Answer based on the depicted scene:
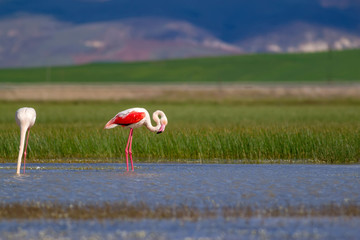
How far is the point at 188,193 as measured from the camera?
42.2ft

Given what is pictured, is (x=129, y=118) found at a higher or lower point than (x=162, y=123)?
higher

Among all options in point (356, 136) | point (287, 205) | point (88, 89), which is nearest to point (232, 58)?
point (88, 89)

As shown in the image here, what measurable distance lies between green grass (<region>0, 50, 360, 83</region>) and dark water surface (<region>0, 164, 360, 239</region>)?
107 metres

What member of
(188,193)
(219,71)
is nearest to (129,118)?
(188,193)

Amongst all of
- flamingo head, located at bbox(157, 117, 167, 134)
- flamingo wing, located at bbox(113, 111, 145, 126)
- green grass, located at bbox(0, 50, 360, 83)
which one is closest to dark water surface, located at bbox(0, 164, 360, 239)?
flamingo head, located at bbox(157, 117, 167, 134)

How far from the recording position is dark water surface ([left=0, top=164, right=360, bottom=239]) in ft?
31.8

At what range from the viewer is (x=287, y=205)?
11.6 meters

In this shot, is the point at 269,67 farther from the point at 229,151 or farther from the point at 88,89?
the point at 229,151

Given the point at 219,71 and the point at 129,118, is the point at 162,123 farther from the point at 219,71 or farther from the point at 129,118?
the point at 219,71

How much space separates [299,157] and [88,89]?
248 ft

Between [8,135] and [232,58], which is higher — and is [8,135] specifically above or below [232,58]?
below

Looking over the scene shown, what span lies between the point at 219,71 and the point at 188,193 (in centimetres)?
12742

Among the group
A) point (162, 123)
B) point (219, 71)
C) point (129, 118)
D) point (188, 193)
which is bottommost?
point (188, 193)

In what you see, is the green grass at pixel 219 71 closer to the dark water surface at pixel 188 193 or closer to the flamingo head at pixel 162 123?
the flamingo head at pixel 162 123
